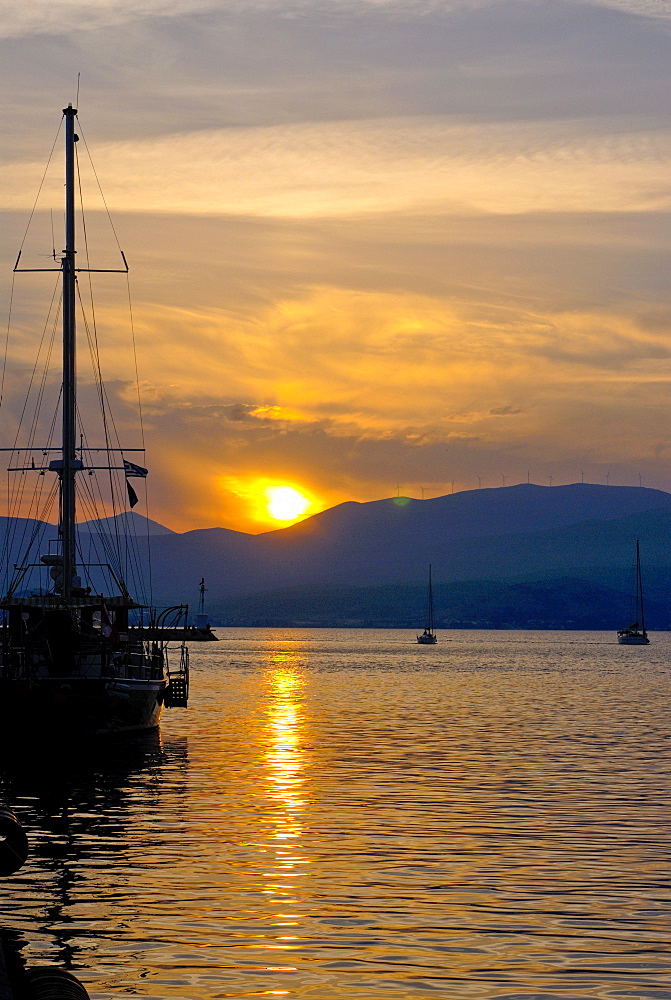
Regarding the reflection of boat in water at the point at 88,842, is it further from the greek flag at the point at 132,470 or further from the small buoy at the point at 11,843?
the greek flag at the point at 132,470

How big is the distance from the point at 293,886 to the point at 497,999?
7.44m

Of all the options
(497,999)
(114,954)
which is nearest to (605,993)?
(497,999)

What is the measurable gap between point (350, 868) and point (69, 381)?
35.3 metres

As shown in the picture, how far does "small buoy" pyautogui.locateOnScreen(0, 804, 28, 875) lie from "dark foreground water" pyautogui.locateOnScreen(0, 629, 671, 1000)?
888 mm

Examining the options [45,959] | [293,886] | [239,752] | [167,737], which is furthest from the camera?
[167,737]

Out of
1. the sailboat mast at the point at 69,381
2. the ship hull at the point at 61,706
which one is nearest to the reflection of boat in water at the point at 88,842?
the ship hull at the point at 61,706

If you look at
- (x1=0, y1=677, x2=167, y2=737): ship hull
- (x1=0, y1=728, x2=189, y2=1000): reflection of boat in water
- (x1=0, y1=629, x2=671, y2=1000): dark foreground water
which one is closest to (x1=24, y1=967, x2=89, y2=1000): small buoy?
(x1=0, y1=728, x2=189, y2=1000): reflection of boat in water

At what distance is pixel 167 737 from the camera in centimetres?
5619

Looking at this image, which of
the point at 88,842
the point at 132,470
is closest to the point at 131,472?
the point at 132,470

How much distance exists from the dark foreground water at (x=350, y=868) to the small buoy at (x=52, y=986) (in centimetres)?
153

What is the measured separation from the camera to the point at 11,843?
19859mm

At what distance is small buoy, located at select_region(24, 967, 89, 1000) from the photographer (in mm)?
14570

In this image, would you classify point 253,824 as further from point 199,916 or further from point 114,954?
point 114,954

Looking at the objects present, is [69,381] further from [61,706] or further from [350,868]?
[350,868]
